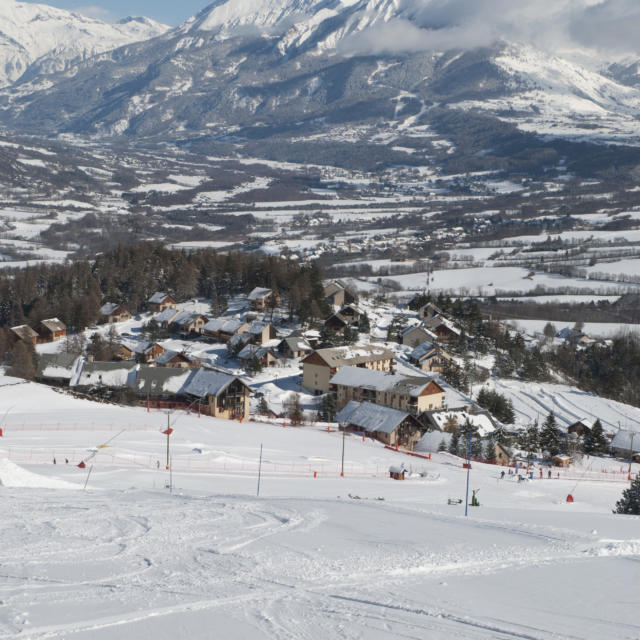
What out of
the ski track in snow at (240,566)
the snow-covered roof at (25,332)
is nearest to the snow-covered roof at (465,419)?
the ski track in snow at (240,566)

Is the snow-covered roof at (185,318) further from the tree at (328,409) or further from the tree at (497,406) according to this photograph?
the tree at (497,406)

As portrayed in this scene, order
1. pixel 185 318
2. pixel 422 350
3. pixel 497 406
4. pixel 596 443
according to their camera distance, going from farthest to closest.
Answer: pixel 185 318 < pixel 422 350 < pixel 497 406 < pixel 596 443

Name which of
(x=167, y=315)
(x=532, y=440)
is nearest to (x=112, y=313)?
(x=167, y=315)

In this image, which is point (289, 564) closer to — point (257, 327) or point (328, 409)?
point (328, 409)

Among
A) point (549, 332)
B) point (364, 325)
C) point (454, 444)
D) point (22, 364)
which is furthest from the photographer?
point (549, 332)

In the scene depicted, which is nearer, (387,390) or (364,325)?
(387,390)

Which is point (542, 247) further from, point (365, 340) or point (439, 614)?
point (439, 614)
